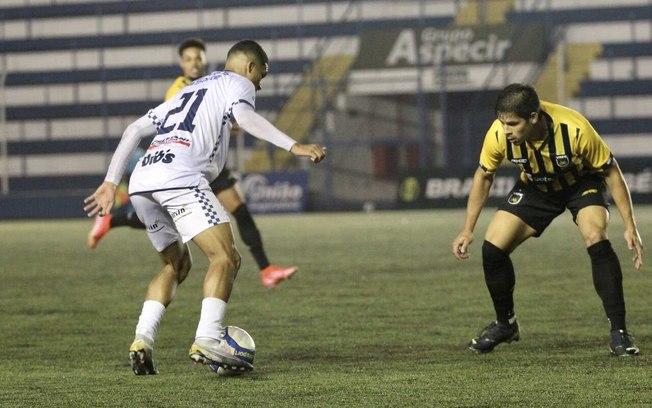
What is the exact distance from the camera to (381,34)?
35.3 m

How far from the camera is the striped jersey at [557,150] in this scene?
20.8ft

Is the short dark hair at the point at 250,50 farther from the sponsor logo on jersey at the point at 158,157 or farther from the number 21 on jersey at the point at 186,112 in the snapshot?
the sponsor logo on jersey at the point at 158,157

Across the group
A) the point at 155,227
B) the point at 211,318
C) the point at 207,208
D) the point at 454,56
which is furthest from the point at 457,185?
the point at 211,318

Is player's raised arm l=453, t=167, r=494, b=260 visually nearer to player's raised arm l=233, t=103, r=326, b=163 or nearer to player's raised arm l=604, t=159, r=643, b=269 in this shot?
player's raised arm l=604, t=159, r=643, b=269

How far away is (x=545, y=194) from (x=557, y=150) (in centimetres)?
45

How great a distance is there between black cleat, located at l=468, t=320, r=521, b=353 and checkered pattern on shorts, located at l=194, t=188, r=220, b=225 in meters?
1.61

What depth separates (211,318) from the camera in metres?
5.96

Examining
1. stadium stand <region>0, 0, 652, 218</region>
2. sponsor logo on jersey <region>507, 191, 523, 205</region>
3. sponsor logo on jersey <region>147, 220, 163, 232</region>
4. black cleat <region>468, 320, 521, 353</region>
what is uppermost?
sponsor logo on jersey <region>507, 191, 523, 205</region>

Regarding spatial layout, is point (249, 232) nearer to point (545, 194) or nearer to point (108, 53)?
point (545, 194)

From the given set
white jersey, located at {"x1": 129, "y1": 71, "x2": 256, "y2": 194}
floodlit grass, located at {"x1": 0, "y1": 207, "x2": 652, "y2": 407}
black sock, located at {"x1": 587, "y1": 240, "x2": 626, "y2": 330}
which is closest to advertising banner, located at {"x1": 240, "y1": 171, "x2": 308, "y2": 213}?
floodlit grass, located at {"x1": 0, "y1": 207, "x2": 652, "y2": 407}

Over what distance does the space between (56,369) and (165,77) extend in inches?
1342

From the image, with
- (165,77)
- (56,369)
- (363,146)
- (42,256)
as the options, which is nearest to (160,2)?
(165,77)

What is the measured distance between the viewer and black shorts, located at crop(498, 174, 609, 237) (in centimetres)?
664

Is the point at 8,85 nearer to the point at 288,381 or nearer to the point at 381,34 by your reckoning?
the point at 381,34
